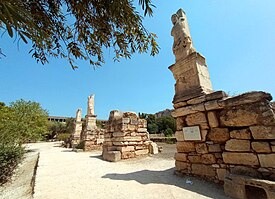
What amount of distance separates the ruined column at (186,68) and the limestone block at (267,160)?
1567mm

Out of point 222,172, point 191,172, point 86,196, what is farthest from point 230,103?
point 86,196

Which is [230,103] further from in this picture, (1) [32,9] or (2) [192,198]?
(1) [32,9]

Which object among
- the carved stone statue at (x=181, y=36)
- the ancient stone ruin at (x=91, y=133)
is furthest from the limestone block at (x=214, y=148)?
the ancient stone ruin at (x=91, y=133)

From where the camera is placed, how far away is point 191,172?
332cm

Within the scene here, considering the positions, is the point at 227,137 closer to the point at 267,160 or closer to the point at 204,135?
the point at 204,135

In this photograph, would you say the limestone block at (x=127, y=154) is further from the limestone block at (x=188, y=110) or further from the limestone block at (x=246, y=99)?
the limestone block at (x=246, y=99)

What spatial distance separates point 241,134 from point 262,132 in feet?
1.03

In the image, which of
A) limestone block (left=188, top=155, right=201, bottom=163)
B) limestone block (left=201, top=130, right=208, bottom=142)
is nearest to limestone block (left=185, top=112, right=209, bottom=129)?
limestone block (left=201, top=130, right=208, bottom=142)

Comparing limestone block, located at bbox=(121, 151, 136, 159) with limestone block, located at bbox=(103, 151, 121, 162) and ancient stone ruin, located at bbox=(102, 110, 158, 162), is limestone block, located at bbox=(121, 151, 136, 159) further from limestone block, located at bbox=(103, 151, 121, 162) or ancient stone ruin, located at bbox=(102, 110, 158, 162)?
limestone block, located at bbox=(103, 151, 121, 162)

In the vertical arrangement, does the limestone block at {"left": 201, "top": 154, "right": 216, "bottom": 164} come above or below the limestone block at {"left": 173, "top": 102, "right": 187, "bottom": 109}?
below

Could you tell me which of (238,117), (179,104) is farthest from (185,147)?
(238,117)

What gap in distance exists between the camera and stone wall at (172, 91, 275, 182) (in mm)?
2379

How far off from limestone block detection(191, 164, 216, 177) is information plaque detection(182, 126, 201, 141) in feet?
1.91

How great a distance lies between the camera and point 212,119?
3.08 m
